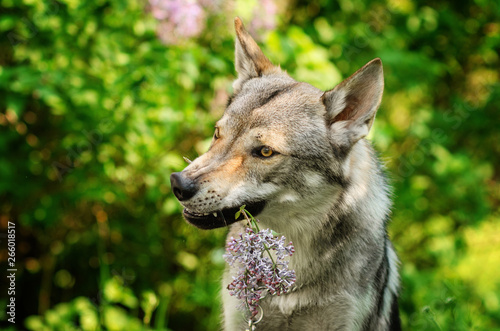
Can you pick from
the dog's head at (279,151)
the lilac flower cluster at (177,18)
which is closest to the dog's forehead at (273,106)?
the dog's head at (279,151)

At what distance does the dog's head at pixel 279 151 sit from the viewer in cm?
251

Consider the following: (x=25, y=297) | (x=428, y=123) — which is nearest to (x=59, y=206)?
(x=25, y=297)

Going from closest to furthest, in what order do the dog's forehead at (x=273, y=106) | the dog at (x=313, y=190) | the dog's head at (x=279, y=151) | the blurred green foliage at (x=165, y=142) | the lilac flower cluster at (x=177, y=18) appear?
1. the dog's head at (x=279, y=151)
2. the dog at (x=313, y=190)
3. the dog's forehead at (x=273, y=106)
4. the lilac flower cluster at (x=177, y=18)
5. the blurred green foliage at (x=165, y=142)

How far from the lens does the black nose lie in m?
2.38

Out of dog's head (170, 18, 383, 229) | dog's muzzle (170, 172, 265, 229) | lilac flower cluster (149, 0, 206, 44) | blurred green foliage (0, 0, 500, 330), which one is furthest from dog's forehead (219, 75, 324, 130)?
lilac flower cluster (149, 0, 206, 44)

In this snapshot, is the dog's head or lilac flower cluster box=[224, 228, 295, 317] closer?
lilac flower cluster box=[224, 228, 295, 317]

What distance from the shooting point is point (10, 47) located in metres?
4.34

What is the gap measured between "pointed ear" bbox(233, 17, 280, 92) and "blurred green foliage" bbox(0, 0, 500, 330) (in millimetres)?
332

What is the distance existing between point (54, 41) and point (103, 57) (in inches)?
15.7

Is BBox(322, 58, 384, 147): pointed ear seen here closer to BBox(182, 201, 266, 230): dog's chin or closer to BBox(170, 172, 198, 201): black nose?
BBox(182, 201, 266, 230): dog's chin

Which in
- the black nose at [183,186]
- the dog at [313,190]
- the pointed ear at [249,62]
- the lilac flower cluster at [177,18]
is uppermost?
the lilac flower cluster at [177,18]

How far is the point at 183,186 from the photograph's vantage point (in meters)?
2.37

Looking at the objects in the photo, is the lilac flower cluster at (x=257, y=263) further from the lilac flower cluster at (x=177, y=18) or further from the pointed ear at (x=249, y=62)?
the lilac flower cluster at (x=177, y=18)

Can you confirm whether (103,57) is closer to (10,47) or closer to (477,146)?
(10,47)
